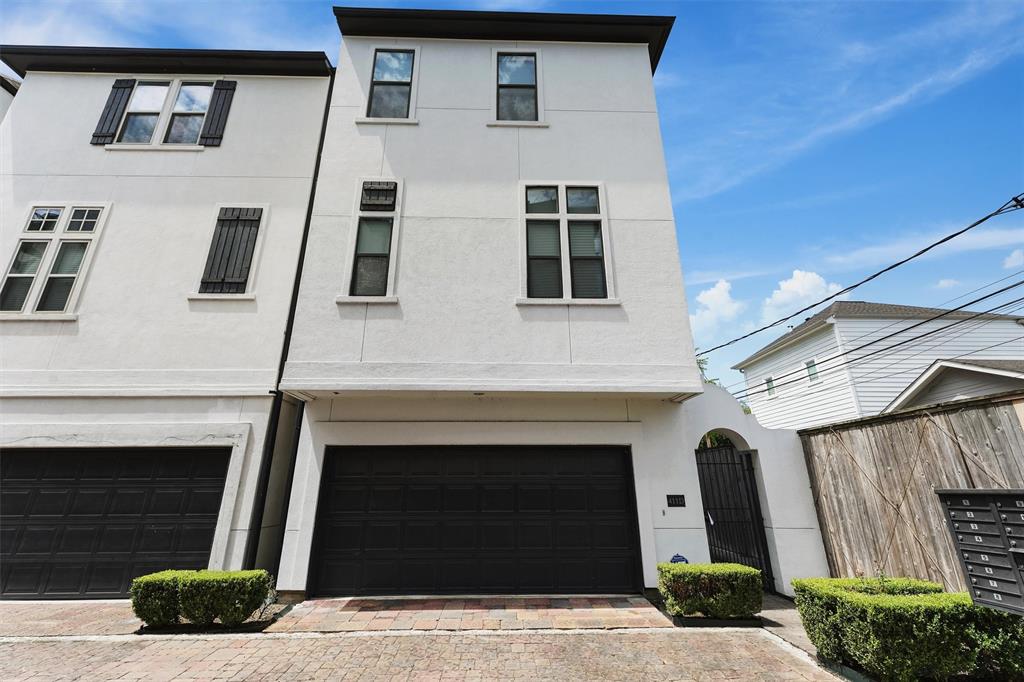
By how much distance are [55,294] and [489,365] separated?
27.3 feet

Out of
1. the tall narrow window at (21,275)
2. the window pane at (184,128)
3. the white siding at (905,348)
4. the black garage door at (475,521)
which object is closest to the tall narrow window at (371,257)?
the black garage door at (475,521)

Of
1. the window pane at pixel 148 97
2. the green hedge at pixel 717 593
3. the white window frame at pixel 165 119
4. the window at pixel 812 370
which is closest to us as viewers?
the green hedge at pixel 717 593

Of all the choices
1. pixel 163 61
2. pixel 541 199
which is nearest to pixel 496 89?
pixel 541 199

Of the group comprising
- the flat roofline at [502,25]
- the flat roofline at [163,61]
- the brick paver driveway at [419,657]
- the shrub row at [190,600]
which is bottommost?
the brick paver driveway at [419,657]

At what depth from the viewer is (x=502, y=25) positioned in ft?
29.5

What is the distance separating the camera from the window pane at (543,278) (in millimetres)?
7414

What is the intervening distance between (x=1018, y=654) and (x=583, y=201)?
24.7ft

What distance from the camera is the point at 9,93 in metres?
9.89

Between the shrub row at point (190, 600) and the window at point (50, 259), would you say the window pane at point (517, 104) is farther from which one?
the shrub row at point (190, 600)

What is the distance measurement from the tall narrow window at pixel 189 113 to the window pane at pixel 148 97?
364 mm

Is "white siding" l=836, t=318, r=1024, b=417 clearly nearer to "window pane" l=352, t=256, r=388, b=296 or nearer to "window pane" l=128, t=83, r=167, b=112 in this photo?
"window pane" l=352, t=256, r=388, b=296

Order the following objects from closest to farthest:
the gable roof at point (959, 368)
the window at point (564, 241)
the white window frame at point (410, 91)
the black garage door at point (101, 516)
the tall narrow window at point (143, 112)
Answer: the black garage door at point (101, 516)
the window at point (564, 241)
the white window frame at point (410, 91)
the tall narrow window at point (143, 112)
the gable roof at point (959, 368)

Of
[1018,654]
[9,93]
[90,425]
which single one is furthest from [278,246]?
[1018,654]

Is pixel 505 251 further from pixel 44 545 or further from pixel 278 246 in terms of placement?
pixel 44 545
